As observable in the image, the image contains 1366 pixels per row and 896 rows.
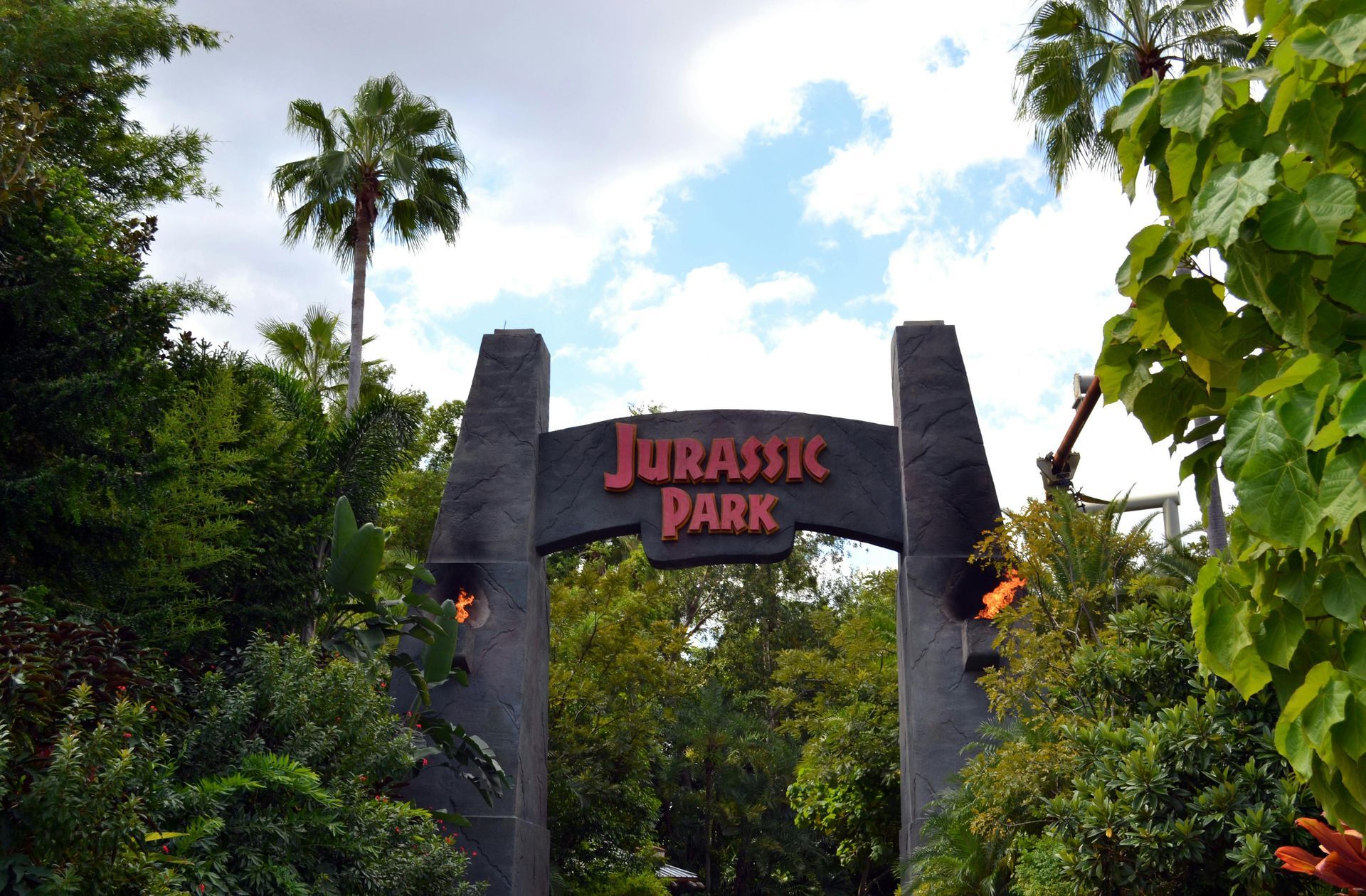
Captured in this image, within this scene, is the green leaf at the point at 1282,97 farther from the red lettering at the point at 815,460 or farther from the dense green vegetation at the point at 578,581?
the red lettering at the point at 815,460

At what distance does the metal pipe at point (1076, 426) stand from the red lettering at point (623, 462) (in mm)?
5202

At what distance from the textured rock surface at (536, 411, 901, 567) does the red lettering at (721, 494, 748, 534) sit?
0.10 m

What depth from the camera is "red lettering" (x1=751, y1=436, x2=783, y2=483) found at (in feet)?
46.0

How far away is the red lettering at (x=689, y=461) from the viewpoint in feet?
46.2

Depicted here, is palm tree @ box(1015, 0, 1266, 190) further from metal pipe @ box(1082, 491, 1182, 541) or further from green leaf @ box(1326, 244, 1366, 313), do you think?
green leaf @ box(1326, 244, 1366, 313)

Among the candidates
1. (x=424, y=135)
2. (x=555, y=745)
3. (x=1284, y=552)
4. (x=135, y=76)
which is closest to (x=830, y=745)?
(x=555, y=745)

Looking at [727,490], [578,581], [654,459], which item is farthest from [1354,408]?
[578,581]

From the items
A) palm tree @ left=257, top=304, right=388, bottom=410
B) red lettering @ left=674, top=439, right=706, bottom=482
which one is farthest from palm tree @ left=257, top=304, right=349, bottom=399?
red lettering @ left=674, top=439, right=706, bottom=482

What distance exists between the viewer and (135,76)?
731 inches

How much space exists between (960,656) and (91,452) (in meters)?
9.32

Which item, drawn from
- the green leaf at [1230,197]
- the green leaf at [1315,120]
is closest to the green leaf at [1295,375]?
the green leaf at [1230,197]

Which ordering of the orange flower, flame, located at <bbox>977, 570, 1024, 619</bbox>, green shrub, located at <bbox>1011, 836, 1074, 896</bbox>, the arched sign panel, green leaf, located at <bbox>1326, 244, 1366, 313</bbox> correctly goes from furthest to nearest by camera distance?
the arched sign panel
flame, located at <bbox>977, 570, 1024, 619</bbox>
green shrub, located at <bbox>1011, 836, 1074, 896</bbox>
the orange flower
green leaf, located at <bbox>1326, 244, 1366, 313</bbox>

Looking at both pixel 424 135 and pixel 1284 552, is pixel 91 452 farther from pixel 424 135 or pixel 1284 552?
pixel 424 135

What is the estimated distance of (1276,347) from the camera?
3182 mm
